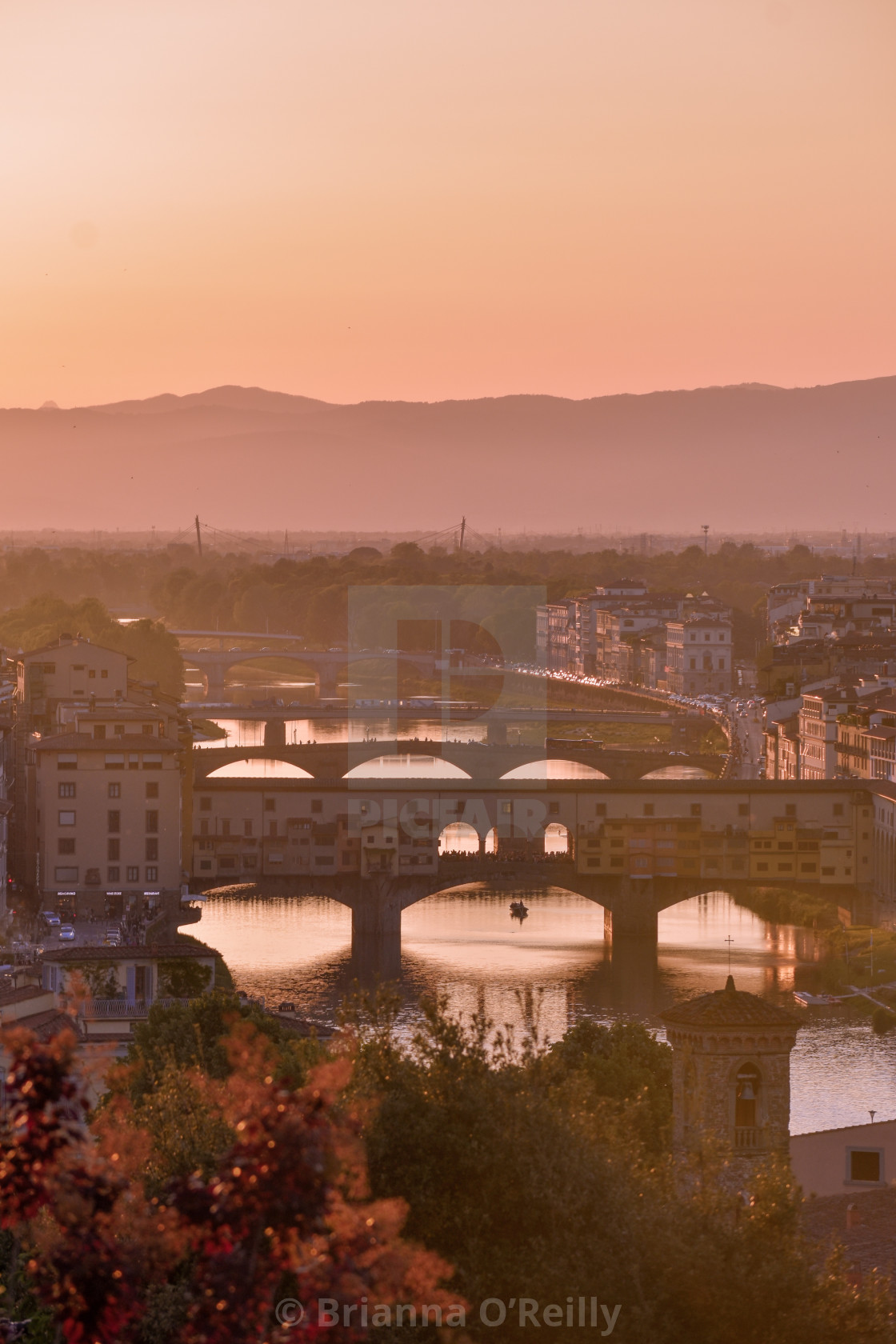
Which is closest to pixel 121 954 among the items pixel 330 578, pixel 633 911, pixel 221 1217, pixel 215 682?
pixel 633 911

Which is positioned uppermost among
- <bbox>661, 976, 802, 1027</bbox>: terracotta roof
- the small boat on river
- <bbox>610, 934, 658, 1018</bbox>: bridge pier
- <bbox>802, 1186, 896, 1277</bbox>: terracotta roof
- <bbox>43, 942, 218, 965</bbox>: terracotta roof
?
<bbox>661, 976, 802, 1027</bbox>: terracotta roof

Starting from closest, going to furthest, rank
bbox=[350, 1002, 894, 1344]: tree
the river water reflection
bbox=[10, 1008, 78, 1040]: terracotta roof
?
bbox=[350, 1002, 894, 1344]: tree
bbox=[10, 1008, 78, 1040]: terracotta roof
the river water reflection

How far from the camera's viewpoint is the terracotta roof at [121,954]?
37.9 feet

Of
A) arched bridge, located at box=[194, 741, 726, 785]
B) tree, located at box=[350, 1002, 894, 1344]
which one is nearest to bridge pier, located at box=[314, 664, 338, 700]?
arched bridge, located at box=[194, 741, 726, 785]

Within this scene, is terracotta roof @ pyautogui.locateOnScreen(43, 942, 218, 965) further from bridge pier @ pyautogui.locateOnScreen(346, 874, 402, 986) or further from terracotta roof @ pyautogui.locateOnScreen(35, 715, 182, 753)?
terracotta roof @ pyautogui.locateOnScreen(35, 715, 182, 753)

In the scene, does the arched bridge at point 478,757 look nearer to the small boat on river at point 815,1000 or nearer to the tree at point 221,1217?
the small boat on river at point 815,1000

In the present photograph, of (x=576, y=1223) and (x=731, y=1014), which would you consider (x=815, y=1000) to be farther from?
(x=576, y=1223)

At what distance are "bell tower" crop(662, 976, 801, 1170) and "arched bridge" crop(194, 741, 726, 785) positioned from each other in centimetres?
1702

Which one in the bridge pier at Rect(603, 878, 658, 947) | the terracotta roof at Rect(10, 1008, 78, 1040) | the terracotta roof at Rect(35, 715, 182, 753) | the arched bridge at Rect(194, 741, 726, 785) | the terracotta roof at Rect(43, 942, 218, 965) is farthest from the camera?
the arched bridge at Rect(194, 741, 726, 785)

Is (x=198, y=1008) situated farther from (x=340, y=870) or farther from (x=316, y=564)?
(x=316, y=564)

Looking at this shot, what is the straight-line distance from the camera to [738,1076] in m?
6.25

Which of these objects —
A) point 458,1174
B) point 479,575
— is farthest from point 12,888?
point 479,575

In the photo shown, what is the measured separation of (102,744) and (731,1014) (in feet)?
38.3

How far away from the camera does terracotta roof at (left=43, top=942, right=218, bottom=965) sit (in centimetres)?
1155
